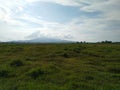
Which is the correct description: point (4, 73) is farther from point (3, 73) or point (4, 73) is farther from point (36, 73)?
point (36, 73)

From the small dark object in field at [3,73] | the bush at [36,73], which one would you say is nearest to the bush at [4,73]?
the small dark object in field at [3,73]

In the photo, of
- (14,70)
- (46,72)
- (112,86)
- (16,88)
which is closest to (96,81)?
(112,86)

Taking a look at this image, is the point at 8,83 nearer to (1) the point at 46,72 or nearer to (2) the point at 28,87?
(2) the point at 28,87

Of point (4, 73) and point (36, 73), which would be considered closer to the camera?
point (36, 73)

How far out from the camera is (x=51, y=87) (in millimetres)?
15383

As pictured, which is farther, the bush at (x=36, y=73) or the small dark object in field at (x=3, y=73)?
the small dark object in field at (x=3, y=73)

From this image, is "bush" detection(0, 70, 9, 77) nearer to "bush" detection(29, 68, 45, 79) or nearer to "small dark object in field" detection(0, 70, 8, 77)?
"small dark object in field" detection(0, 70, 8, 77)

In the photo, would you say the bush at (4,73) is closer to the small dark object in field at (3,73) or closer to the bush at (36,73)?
the small dark object in field at (3,73)

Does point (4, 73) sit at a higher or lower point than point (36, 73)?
lower

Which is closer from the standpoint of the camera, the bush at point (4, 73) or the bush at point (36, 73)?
the bush at point (36, 73)

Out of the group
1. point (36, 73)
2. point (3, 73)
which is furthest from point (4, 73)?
point (36, 73)

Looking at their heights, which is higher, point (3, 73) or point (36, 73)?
point (36, 73)

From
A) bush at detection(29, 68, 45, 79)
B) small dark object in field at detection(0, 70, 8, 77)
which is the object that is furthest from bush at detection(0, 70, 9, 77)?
bush at detection(29, 68, 45, 79)

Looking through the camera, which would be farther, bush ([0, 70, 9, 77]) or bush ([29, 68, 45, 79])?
bush ([0, 70, 9, 77])
